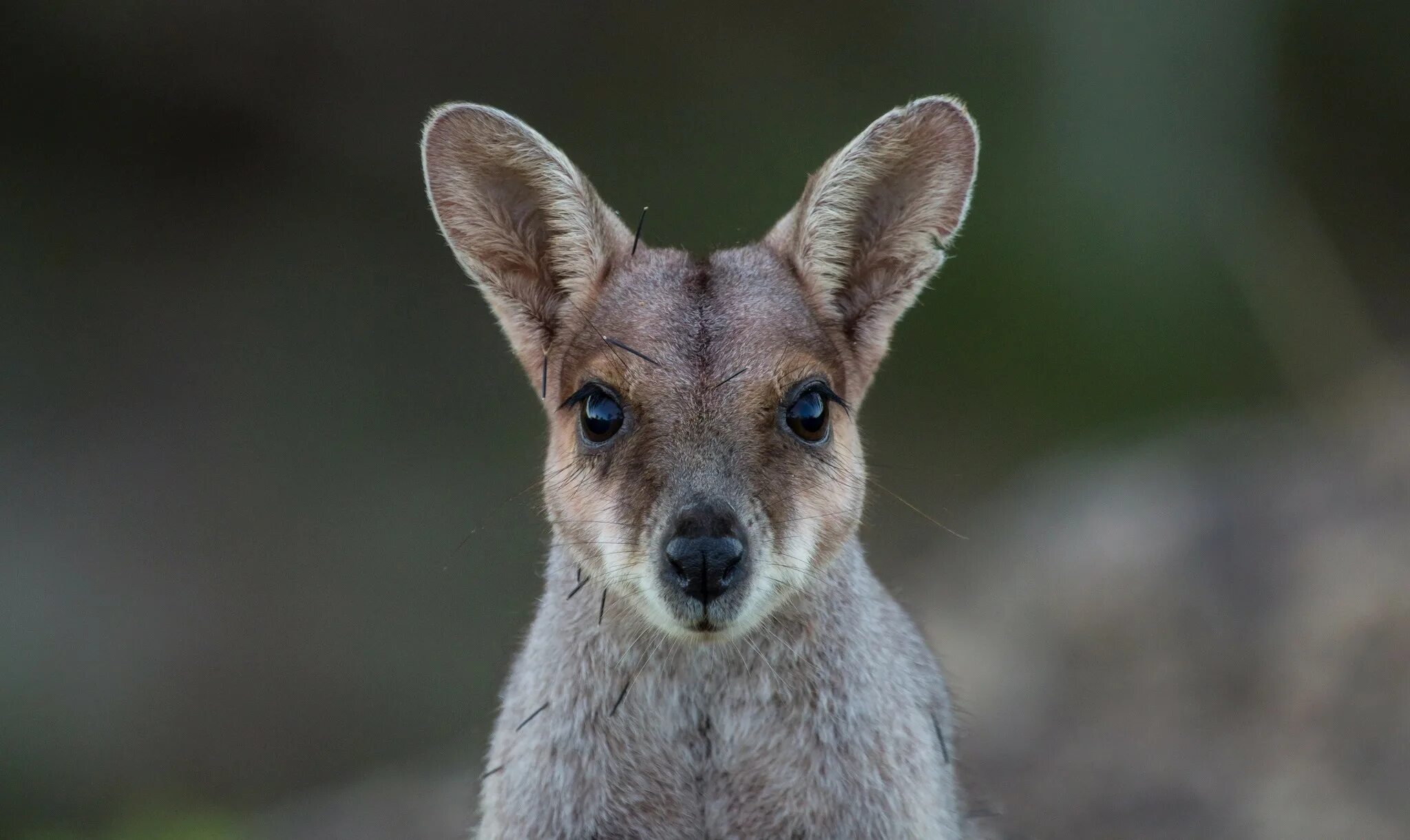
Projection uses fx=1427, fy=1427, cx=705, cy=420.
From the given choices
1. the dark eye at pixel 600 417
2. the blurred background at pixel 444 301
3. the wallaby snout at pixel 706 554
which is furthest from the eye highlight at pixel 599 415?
the blurred background at pixel 444 301

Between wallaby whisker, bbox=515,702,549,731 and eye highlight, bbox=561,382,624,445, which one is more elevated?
eye highlight, bbox=561,382,624,445

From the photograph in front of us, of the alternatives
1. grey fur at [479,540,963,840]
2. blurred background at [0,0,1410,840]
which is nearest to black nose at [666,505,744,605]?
grey fur at [479,540,963,840]

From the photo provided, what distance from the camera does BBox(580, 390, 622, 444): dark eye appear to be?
4.51 meters

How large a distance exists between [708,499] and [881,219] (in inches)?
56.1

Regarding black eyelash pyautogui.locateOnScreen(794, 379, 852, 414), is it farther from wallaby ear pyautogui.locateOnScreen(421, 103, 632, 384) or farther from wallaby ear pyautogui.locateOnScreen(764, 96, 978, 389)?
wallaby ear pyautogui.locateOnScreen(421, 103, 632, 384)

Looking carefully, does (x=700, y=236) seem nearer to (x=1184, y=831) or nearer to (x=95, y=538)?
(x=95, y=538)

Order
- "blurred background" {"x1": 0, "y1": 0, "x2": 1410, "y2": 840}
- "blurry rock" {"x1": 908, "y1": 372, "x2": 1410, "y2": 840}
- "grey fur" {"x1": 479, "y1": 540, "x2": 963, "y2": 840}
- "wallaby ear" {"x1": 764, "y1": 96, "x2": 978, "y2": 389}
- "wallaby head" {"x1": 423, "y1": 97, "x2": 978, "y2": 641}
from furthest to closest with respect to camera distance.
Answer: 1. "blurred background" {"x1": 0, "y1": 0, "x2": 1410, "y2": 840}
2. "blurry rock" {"x1": 908, "y1": 372, "x2": 1410, "y2": 840}
3. "wallaby ear" {"x1": 764, "y1": 96, "x2": 978, "y2": 389}
4. "grey fur" {"x1": 479, "y1": 540, "x2": 963, "y2": 840}
5. "wallaby head" {"x1": 423, "y1": 97, "x2": 978, "y2": 641}

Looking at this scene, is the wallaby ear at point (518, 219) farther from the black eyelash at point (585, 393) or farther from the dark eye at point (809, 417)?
the dark eye at point (809, 417)

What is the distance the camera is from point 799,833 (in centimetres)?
446

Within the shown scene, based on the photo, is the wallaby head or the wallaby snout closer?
the wallaby snout

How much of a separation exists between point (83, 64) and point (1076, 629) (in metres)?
9.39

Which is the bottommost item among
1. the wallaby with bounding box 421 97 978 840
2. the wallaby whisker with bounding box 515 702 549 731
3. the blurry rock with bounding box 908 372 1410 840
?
the blurry rock with bounding box 908 372 1410 840

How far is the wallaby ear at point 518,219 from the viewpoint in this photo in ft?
15.7

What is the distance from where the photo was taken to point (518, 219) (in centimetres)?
497
